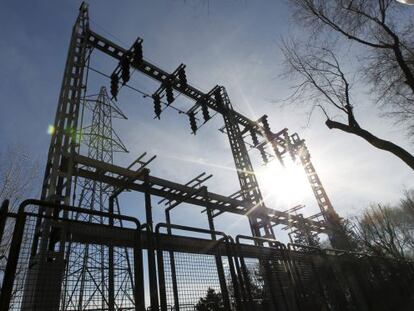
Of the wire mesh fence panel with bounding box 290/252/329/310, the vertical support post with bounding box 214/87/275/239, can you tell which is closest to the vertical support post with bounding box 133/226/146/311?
the wire mesh fence panel with bounding box 290/252/329/310

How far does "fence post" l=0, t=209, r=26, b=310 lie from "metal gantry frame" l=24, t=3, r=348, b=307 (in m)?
0.65

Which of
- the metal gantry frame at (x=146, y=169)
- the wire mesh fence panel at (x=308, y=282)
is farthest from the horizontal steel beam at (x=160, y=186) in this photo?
the wire mesh fence panel at (x=308, y=282)

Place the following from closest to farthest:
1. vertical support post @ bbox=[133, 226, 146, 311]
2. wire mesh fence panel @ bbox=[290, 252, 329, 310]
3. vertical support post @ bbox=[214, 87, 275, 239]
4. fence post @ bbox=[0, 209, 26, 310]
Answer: fence post @ bbox=[0, 209, 26, 310]
vertical support post @ bbox=[133, 226, 146, 311]
wire mesh fence panel @ bbox=[290, 252, 329, 310]
vertical support post @ bbox=[214, 87, 275, 239]

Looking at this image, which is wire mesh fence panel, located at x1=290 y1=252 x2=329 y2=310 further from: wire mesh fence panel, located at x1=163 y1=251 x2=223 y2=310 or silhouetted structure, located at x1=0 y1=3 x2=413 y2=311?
wire mesh fence panel, located at x1=163 y1=251 x2=223 y2=310

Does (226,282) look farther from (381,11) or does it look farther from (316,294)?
(381,11)

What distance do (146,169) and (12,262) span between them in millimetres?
6247

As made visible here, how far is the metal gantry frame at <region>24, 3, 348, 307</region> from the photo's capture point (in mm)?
7855

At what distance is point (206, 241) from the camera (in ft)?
18.8

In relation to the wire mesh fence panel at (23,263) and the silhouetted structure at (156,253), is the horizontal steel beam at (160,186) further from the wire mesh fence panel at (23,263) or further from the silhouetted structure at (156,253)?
the wire mesh fence panel at (23,263)

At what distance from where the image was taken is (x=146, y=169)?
31.1 ft

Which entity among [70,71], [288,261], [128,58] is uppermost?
[128,58]

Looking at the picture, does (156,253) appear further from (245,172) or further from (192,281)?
(245,172)

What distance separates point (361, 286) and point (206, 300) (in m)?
6.88

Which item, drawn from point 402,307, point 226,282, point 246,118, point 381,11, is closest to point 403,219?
point 246,118
